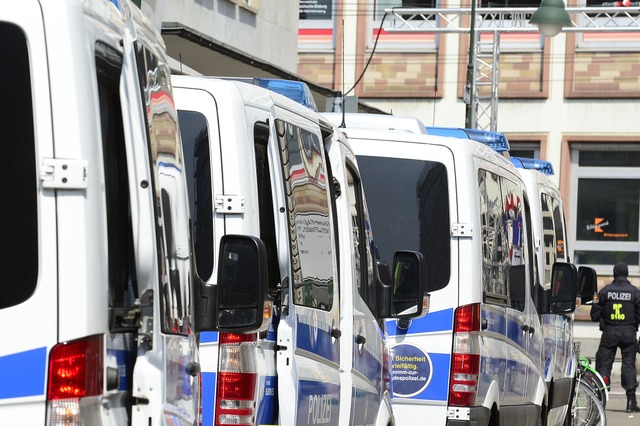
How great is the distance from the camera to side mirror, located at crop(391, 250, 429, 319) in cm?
745

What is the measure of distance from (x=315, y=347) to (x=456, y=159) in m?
3.06

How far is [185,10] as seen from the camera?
19781 millimetres

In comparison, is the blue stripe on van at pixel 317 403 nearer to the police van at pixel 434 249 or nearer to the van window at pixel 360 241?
the van window at pixel 360 241

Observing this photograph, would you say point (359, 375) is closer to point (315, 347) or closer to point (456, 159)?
point (315, 347)

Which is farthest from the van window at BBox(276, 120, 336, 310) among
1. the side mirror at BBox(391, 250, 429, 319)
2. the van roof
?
the van roof

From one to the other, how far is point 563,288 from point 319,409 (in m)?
6.88

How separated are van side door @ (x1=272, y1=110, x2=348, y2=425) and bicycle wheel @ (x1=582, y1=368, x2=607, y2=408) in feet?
32.3

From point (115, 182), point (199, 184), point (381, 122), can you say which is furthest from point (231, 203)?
point (381, 122)

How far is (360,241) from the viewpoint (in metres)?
7.58

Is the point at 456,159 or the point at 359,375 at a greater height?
the point at 456,159

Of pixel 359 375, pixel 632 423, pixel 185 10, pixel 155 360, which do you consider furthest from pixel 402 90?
pixel 155 360

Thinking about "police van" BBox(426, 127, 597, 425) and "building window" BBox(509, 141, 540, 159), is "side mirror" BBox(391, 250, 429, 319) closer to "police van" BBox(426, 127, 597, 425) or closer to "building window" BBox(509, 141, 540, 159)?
"police van" BBox(426, 127, 597, 425)

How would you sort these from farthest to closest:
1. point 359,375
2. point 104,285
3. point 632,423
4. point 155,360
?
point 632,423 → point 359,375 → point 155,360 → point 104,285

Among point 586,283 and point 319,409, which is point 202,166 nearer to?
point 319,409
